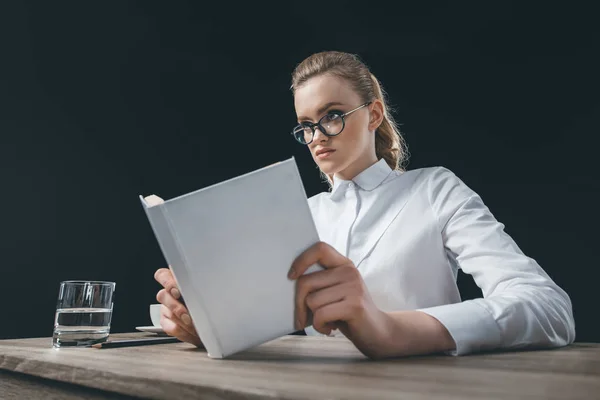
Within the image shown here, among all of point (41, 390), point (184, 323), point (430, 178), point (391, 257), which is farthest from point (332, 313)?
point (430, 178)

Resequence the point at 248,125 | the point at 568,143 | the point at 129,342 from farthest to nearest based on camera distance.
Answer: the point at 248,125, the point at 568,143, the point at 129,342

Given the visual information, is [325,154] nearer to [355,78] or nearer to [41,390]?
[355,78]

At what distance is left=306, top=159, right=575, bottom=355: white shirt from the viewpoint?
79 centimetres

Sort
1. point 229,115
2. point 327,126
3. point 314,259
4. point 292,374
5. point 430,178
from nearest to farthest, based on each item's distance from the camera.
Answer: point 292,374
point 314,259
point 327,126
point 430,178
point 229,115

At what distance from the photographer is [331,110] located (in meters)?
1.24

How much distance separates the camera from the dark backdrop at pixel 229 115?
2.44m

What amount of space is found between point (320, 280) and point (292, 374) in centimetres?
15

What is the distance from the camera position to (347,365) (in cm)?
60

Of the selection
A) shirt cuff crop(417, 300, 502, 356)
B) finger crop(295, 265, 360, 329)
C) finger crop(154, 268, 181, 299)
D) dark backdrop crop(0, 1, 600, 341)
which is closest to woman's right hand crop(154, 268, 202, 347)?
finger crop(154, 268, 181, 299)

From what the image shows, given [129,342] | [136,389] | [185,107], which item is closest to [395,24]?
[185,107]

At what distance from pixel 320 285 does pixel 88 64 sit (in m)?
2.45

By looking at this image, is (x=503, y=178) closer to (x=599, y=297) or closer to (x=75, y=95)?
(x=599, y=297)

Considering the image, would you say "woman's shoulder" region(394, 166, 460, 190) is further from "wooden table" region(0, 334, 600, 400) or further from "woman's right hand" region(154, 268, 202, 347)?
"woman's right hand" region(154, 268, 202, 347)

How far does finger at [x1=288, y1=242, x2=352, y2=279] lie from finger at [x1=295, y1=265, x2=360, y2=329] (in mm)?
11
